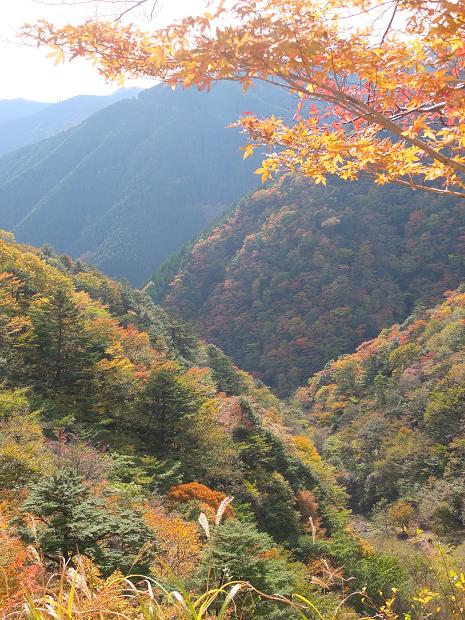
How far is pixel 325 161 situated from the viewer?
117 inches

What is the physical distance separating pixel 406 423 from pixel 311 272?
4252 centimetres

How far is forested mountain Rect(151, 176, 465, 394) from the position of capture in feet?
209

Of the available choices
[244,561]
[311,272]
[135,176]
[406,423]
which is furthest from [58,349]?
[135,176]

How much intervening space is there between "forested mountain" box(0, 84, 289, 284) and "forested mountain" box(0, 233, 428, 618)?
127 meters

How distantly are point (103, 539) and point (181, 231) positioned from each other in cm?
15592

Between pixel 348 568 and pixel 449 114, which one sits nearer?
pixel 449 114

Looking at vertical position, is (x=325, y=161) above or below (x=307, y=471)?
above

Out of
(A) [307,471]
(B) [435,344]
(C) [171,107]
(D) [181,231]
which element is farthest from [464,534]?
(C) [171,107]

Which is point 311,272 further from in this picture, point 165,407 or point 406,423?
point 165,407

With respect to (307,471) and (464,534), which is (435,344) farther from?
(307,471)

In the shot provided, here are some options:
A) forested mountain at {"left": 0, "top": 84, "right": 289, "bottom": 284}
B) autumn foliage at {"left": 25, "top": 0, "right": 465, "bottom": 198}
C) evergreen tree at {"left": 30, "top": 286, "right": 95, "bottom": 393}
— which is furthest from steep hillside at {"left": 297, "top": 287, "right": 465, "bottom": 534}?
forested mountain at {"left": 0, "top": 84, "right": 289, "bottom": 284}

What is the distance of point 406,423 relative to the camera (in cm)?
3256

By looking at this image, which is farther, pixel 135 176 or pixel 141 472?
pixel 135 176

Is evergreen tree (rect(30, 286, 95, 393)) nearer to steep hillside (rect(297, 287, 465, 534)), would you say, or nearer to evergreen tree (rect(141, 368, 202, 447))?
evergreen tree (rect(141, 368, 202, 447))
